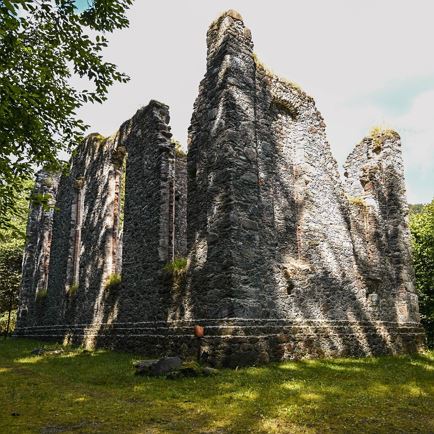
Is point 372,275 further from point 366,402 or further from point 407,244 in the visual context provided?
point 366,402

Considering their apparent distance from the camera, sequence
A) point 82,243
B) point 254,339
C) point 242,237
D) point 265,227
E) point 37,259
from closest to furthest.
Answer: point 254,339 < point 242,237 < point 265,227 < point 82,243 < point 37,259

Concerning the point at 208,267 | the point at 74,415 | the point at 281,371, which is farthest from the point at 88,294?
the point at 74,415

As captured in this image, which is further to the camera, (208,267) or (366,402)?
(208,267)

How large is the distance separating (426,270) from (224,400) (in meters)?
17.3

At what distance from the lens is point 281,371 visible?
27.2 feet

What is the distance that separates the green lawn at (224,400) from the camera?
483cm

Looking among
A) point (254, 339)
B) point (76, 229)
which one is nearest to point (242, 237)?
point (254, 339)

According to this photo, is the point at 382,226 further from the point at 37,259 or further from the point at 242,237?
the point at 37,259

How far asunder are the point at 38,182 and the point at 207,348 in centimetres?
1661

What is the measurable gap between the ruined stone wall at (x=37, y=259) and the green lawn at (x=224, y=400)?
1136 centimetres

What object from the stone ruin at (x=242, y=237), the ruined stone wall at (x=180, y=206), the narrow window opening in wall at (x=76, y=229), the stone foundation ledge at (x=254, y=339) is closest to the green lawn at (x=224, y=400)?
the stone foundation ledge at (x=254, y=339)

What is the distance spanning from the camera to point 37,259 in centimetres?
2091

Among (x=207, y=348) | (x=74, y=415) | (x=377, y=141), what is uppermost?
(x=377, y=141)

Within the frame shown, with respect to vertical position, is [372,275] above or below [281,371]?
above
